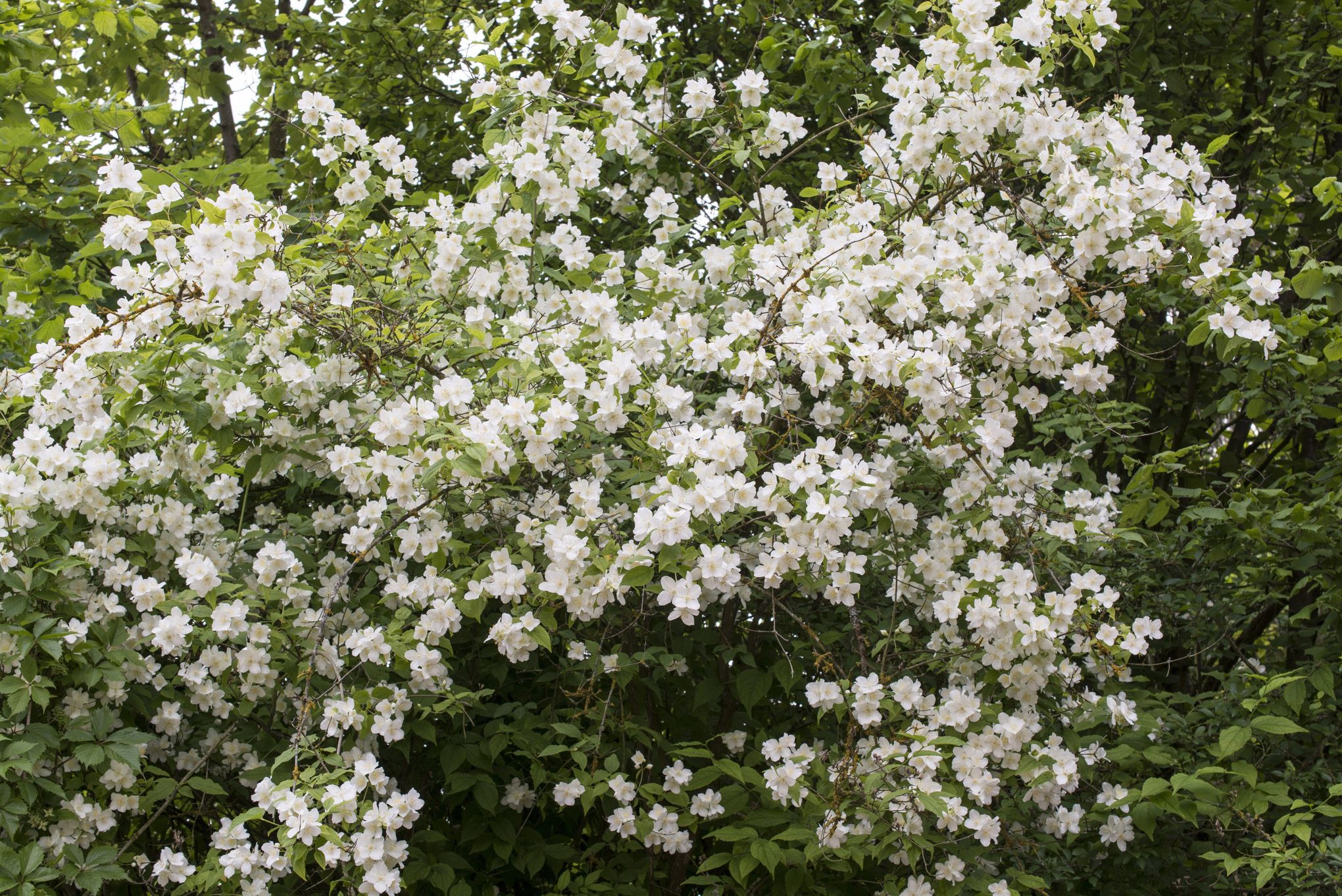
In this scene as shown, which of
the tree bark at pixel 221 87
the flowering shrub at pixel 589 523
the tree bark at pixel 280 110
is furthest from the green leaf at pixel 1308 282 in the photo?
the tree bark at pixel 221 87

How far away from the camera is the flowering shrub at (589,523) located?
9.29ft

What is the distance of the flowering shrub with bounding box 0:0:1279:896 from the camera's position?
2832 mm

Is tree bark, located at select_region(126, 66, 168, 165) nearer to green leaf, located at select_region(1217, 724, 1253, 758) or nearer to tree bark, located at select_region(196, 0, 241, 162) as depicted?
tree bark, located at select_region(196, 0, 241, 162)

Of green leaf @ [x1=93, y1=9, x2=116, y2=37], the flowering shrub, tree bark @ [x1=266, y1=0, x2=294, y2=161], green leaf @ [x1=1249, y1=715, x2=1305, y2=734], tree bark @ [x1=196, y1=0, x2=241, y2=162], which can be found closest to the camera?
the flowering shrub

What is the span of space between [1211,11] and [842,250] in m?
3.25

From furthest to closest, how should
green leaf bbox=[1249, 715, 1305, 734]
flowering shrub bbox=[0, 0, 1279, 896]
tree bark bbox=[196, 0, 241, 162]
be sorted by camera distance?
tree bark bbox=[196, 0, 241, 162] → green leaf bbox=[1249, 715, 1305, 734] → flowering shrub bbox=[0, 0, 1279, 896]

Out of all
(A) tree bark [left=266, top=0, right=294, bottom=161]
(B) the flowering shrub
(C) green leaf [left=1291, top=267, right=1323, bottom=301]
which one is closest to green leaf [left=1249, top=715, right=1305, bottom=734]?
(B) the flowering shrub

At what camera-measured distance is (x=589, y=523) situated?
9.46ft

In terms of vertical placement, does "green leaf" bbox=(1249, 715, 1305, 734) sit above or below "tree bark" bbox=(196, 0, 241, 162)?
below

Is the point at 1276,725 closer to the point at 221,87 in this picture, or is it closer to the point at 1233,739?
the point at 1233,739

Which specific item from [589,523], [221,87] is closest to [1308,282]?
[589,523]

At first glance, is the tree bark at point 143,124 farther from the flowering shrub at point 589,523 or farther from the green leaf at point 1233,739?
the green leaf at point 1233,739

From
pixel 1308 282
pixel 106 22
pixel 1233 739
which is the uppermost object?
pixel 106 22

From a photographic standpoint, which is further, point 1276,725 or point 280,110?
point 280,110
